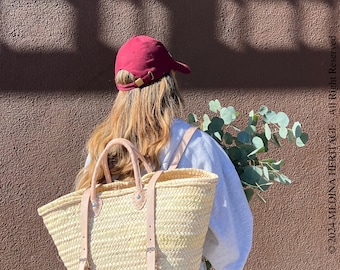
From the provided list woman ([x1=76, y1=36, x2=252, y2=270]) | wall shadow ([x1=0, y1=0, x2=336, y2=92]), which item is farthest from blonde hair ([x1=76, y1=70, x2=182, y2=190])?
wall shadow ([x1=0, y1=0, x2=336, y2=92])

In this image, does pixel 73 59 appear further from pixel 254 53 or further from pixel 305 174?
pixel 305 174

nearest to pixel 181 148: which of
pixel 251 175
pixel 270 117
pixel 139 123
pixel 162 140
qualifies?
pixel 162 140

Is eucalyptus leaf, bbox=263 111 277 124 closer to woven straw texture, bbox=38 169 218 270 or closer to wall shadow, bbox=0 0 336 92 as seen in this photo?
woven straw texture, bbox=38 169 218 270

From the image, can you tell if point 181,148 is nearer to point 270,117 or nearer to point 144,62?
point 144,62

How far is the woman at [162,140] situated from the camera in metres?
2.02

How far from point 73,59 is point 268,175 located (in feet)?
5.65

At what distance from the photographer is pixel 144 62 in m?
2.08

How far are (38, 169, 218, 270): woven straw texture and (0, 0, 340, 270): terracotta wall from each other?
1728mm

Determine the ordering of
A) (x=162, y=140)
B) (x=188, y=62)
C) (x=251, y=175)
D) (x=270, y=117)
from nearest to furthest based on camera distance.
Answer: (x=162, y=140), (x=251, y=175), (x=270, y=117), (x=188, y=62)

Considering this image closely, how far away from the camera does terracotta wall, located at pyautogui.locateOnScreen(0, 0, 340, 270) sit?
3.53 m

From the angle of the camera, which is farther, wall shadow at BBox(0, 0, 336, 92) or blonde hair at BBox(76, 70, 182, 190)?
wall shadow at BBox(0, 0, 336, 92)

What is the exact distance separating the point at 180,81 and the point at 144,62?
1.57 m

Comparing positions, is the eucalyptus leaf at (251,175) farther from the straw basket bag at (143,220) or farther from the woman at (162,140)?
the straw basket bag at (143,220)

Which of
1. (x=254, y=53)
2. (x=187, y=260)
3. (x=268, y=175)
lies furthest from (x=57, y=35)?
(x=187, y=260)
